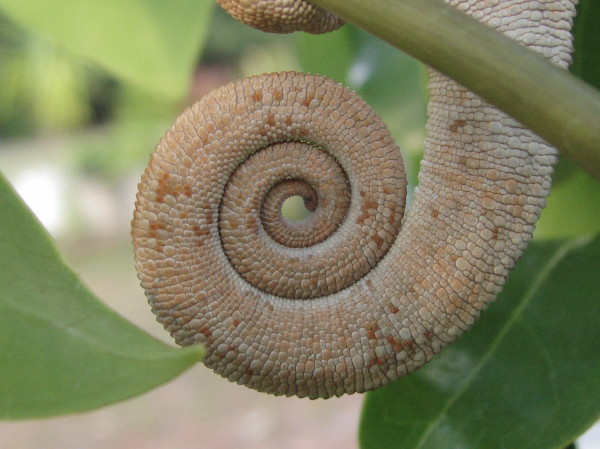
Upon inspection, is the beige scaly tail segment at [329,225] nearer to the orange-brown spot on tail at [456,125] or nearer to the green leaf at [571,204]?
the orange-brown spot on tail at [456,125]

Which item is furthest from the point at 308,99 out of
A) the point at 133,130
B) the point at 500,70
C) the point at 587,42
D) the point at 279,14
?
the point at 133,130

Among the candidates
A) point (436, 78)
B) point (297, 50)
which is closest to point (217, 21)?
point (297, 50)

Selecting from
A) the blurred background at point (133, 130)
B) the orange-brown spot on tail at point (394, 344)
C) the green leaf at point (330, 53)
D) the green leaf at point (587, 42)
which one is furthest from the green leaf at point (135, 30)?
the orange-brown spot on tail at point (394, 344)

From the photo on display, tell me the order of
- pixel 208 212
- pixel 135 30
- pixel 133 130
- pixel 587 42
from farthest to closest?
pixel 133 130, pixel 135 30, pixel 587 42, pixel 208 212

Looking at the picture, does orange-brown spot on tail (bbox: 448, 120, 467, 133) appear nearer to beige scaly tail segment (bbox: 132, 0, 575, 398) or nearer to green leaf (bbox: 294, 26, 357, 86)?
beige scaly tail segment (bbox: 132, 0, 575, 398)

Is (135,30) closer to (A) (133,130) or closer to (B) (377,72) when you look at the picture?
(B) (377,72)

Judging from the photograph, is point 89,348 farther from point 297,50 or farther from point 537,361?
point 297,50
